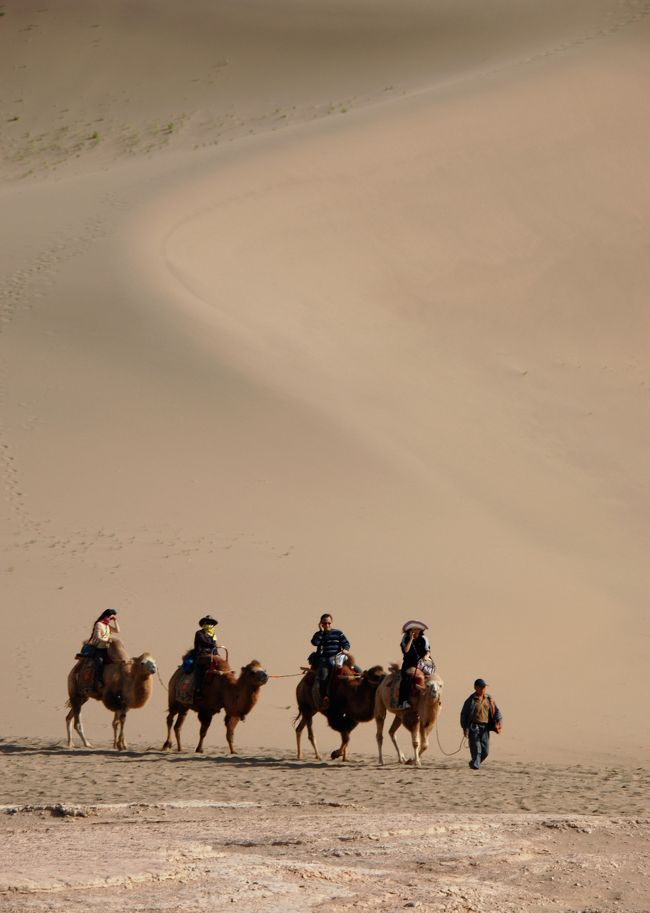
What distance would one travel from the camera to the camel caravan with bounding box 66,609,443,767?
55.6 feet

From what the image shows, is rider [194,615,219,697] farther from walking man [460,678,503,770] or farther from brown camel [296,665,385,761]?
walking man [460,678,503,770]

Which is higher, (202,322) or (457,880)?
(202,322)

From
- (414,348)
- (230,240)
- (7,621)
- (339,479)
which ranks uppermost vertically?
(230,240)

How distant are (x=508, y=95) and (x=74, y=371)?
22399 mm

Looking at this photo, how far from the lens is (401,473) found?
2781 cm

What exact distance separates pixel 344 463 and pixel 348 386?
4.13 metres

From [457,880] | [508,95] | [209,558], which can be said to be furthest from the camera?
[508,95]

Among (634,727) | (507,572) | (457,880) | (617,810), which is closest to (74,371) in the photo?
(507,572)

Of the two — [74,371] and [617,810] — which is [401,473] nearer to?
[74,371]

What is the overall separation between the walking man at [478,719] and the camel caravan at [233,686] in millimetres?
523

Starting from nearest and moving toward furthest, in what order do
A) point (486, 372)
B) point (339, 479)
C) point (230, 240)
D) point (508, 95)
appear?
1. point (339, 479)
2. point (486, 372)
3. point (230, 240)
4. point (508, 95)

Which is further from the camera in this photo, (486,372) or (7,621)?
(486,372)

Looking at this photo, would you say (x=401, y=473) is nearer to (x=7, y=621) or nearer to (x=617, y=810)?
(x=7, y=621)

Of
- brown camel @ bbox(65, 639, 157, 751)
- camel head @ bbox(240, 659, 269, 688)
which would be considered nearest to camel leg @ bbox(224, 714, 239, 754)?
camel head @ bbox(240, 659, 269, 688)
